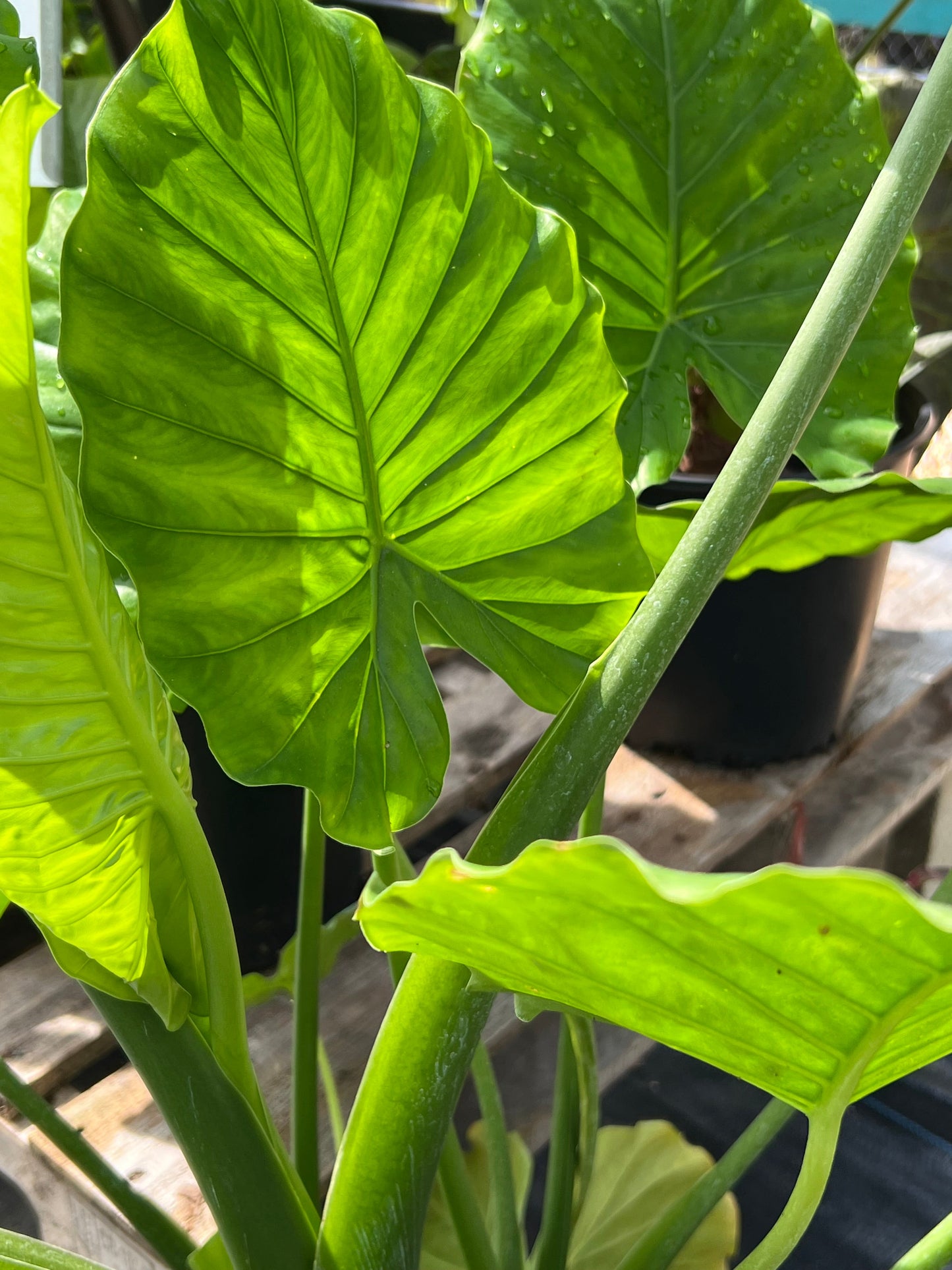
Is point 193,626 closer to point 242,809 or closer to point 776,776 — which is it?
point 242,809

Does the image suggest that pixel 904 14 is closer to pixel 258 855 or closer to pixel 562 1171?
pixel 258 855

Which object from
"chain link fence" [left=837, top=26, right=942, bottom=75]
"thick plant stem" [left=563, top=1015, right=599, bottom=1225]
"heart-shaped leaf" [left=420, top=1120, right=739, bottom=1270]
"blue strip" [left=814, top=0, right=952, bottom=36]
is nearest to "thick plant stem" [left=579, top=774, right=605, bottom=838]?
"thick plant stem" [left=563, top=1015, right=599, bottom=1225]

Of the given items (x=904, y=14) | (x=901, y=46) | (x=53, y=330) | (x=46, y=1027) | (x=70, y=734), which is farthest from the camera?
(x=901, y=46)

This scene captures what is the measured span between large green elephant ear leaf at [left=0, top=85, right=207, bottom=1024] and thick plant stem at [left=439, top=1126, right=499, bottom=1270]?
250mm

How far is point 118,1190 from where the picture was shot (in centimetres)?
58

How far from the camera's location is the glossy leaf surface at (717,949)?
240 millimetres

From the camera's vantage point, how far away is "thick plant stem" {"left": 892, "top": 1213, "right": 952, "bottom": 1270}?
0.45m

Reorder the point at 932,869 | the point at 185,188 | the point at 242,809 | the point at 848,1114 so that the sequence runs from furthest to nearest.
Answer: the point at 932,869 < the point at 848,1114 < the point at 242,809 < the point at 185,188

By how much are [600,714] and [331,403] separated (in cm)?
16

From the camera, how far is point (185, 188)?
377 mm

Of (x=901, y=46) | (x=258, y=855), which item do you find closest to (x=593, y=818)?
(x=258, y=855)

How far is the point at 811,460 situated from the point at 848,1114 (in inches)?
28.8

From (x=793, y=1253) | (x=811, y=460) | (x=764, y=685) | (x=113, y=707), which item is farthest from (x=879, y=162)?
(x=793, y=1253)

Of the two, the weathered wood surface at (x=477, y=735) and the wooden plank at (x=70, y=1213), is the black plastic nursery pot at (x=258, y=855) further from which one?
the wooden plank at (x=70, y=1213)
